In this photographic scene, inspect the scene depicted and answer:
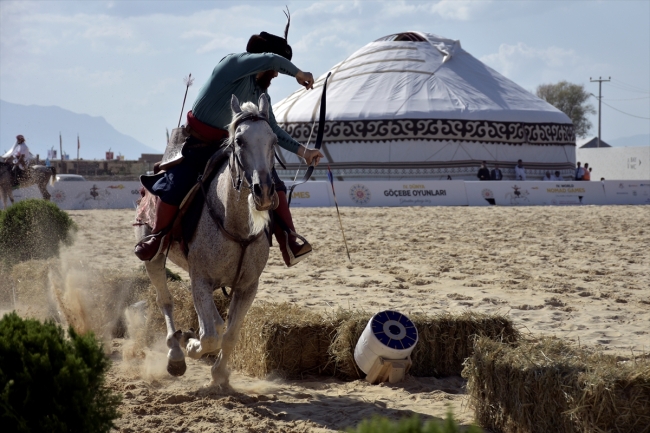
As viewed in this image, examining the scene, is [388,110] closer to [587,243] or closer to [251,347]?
[587,243]

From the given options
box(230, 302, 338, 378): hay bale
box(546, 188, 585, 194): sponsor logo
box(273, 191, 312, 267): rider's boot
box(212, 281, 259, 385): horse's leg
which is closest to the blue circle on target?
box(230, 302, 338, 378): hay bale

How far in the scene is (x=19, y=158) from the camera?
925 inches

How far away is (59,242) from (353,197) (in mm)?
16552

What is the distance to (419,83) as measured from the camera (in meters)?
37.2

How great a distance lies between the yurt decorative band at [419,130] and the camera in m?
34.2

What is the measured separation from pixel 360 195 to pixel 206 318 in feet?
71.7

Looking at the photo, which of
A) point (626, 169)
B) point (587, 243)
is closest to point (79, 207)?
point (587, 243)

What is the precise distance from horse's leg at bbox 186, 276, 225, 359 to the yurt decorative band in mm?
28714

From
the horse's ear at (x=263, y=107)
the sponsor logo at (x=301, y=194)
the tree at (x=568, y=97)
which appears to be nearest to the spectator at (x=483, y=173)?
the sponsor logo at (x=301, y=194)

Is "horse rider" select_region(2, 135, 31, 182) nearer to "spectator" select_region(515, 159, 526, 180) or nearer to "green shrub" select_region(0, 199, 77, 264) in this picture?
"green shrub" select_region(0, 199, 77, 264)

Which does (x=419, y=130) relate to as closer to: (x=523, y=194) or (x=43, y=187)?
(x=523, y=194)

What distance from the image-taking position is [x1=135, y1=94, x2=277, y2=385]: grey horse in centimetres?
521

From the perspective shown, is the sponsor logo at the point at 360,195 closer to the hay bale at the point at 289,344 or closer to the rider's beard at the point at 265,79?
the hay bale at the point at 289,344

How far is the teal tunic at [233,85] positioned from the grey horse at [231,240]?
0.33 m
